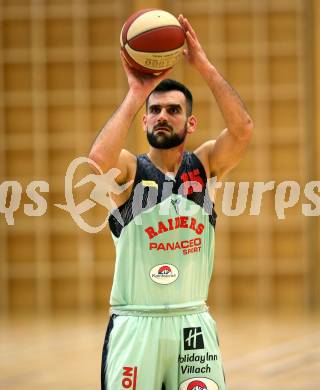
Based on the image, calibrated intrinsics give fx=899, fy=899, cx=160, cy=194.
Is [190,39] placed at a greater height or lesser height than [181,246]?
greater

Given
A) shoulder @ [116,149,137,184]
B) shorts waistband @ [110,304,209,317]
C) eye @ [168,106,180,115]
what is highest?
eye @ [168,106,180,115]

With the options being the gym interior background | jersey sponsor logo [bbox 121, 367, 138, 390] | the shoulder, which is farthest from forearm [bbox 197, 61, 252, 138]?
the gym interior background

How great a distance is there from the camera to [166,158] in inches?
137

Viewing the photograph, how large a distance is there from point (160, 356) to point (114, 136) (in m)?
0.81

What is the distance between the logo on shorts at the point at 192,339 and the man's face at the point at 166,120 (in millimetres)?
690

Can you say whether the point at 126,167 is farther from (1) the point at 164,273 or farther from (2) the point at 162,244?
(1) the point at 164,273

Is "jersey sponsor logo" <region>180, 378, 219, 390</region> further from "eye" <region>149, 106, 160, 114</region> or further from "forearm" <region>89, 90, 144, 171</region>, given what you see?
"eye" <region>149, 106, 160, 114</region>

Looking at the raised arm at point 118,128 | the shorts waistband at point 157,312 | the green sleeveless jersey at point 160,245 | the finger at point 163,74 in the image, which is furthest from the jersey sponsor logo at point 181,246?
the finger at point 163,74

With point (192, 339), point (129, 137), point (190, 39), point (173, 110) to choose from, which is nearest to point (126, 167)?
point (173, 110)

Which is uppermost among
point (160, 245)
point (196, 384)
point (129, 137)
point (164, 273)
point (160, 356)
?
point (129, 137)

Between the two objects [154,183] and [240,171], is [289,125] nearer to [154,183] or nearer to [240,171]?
[240,171]

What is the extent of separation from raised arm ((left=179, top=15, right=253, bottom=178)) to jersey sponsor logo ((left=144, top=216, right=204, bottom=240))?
0.87 ft

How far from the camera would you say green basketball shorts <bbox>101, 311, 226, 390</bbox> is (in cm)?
324

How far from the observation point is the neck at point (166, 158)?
3471 mm
